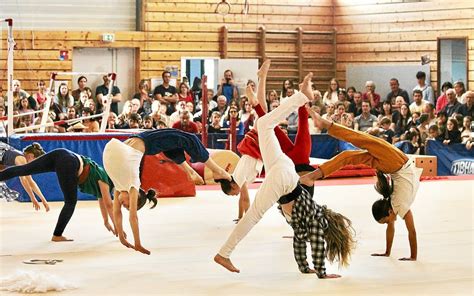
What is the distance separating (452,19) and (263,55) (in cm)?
405

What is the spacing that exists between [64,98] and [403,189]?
10906mm

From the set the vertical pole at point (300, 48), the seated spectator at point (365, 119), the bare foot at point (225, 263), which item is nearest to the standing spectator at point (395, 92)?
the seated spectator at point (365, 119)

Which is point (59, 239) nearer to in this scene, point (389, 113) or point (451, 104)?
point (451, 104)

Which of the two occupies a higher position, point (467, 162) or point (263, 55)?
point (263, 55)

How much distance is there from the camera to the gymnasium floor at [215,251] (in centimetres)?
727

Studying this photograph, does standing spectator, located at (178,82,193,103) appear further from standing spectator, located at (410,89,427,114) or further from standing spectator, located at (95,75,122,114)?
standing spectator, located at (410,89,427,114)

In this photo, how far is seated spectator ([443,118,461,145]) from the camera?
52.8 feet

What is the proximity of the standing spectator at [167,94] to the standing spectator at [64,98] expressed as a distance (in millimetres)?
1645

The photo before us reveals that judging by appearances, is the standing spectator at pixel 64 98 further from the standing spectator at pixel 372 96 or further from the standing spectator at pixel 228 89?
the standing spectator at pixel 372 96

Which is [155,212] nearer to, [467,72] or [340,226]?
[340,226]

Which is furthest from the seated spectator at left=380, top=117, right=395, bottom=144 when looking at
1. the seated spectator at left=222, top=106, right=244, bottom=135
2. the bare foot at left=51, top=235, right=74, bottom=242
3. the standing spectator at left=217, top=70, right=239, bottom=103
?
the bare foot at left=51, top=235, right=74, bottom=242

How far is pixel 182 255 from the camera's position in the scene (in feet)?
28.4

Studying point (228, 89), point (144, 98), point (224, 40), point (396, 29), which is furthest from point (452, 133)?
point (224, 40)

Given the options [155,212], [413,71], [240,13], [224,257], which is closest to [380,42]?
[413,71]
